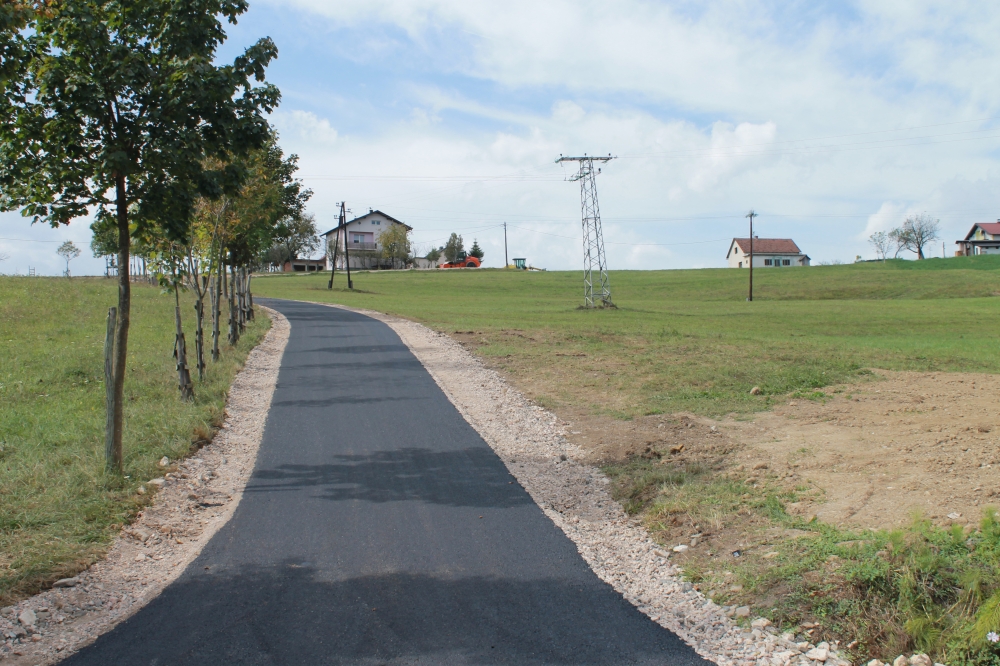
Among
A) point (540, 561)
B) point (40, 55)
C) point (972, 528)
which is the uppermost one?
point (40, 55)

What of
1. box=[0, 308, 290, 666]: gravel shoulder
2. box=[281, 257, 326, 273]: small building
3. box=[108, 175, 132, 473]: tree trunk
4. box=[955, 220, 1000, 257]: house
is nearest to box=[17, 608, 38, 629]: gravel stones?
box=[0, 308, 290, 666]: gravel shoulder

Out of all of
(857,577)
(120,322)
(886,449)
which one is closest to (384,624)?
(857,577)

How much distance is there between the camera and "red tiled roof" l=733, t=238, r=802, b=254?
12431 cm

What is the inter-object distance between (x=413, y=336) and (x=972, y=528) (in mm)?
21159

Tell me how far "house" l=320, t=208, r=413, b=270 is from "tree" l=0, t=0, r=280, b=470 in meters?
104

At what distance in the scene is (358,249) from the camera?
11269cm

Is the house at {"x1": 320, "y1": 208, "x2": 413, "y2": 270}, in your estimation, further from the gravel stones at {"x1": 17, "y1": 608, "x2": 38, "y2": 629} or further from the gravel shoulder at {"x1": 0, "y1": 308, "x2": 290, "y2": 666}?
the gravel stones at {"x1": 17, "y1": 608, "x2": 38, "y2": 629}

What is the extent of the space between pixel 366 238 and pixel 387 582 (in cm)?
11481

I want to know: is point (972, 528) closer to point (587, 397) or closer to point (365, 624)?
point (365, 624)

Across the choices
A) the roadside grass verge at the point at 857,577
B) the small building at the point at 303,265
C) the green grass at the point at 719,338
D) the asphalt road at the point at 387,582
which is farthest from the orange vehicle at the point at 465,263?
the roadside grass verge at the point at 857,577

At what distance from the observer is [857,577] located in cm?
510

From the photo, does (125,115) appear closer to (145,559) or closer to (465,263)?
(145,559)

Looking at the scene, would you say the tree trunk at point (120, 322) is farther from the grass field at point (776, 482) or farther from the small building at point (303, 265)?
the small building at point (303, 265)

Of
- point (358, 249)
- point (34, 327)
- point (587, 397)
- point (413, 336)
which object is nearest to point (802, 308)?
point (413, 336)
